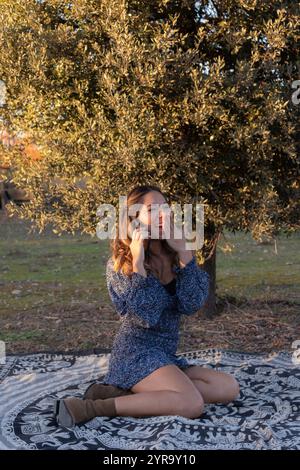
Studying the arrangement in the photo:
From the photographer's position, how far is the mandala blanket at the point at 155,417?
4844mm

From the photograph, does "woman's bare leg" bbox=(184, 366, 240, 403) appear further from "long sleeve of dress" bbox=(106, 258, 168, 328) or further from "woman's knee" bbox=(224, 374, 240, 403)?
→ "long sleeve of dress" bbox=(106, 258, 168, 328)

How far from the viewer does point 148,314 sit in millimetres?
5406

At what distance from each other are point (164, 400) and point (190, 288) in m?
0.92

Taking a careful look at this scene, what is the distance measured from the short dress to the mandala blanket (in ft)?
1.47

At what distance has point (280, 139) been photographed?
7230mm

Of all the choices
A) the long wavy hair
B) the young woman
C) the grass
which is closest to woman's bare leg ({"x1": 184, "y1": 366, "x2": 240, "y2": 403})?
the young woman

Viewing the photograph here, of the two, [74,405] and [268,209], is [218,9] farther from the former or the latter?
[74,405]

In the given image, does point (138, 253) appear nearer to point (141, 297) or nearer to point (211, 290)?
point (141, 297)

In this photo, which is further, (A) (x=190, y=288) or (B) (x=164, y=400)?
(A) (x=190, y=288)

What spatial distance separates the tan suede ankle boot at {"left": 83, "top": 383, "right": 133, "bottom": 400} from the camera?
5.53 meters

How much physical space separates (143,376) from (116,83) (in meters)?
3.04

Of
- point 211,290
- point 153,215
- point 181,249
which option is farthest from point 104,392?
point 211,290

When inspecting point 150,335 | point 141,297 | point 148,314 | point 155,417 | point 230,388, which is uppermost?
point 141,297
